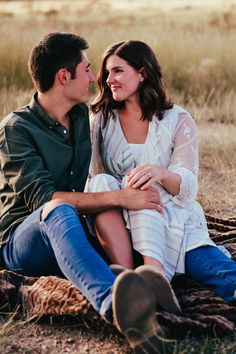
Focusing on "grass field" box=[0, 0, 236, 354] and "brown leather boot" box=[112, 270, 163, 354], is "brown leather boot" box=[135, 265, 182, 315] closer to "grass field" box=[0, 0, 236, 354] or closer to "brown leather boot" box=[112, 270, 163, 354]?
"brown leather boot" box=[112, 270, 163, 354]

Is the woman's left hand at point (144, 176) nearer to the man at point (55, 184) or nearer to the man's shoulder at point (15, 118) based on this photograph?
the man at point (55, 184)

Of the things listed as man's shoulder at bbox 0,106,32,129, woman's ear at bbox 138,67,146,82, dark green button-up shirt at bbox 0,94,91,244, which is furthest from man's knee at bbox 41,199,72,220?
woman's ear at bbox 138,67,146,82

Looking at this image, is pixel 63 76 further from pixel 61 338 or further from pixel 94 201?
pixel 61 338

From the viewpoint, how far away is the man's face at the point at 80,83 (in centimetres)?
420

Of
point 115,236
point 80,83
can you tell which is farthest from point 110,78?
point 115,236

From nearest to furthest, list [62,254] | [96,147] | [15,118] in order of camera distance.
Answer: [62,254] → [15,118] → [96,147]

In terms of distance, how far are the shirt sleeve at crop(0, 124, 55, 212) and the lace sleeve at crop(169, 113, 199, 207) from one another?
0.61 meters

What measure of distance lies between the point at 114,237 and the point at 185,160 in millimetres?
566

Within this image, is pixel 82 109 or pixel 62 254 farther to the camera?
pixel 82 109

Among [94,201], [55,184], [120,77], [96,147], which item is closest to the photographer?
[94,201]

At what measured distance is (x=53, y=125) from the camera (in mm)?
4137

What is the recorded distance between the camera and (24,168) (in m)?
3.95

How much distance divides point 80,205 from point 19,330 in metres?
0.61

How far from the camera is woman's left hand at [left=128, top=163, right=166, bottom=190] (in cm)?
397
